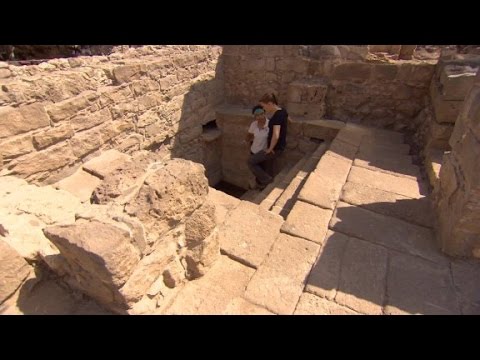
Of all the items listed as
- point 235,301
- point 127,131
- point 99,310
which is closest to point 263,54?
point 127,131

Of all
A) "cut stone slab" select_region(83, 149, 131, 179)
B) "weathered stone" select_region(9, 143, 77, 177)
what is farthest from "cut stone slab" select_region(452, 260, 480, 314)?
"weathered stone" select_region(9, 143, 77, 177)

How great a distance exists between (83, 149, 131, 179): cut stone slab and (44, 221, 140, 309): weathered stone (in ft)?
5.99

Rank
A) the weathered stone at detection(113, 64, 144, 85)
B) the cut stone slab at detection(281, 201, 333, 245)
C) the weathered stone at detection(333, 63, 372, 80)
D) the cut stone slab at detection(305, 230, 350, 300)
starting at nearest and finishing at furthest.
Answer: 1. the cut stone slab at detection(305, 230, 350, 300)
2. the cut stone slab at detection(281, 201, 333, 245)
3. the weathered stone at detection(113, 64, 144, 85)
4. the weathered stone at detection(333, 63, 372, 80)

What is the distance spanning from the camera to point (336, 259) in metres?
2.73

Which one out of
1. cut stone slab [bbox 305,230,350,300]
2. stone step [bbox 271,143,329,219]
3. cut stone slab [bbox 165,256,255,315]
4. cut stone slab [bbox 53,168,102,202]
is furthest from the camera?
stone step [bbox 271,143,329,219]

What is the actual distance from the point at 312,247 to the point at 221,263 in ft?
2.99

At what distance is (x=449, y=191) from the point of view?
2.89 metres

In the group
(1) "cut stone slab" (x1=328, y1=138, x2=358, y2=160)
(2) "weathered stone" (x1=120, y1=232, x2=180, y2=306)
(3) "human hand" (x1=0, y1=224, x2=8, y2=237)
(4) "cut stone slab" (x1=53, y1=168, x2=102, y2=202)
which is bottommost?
(1) "cut stone slab" (x1=328, y1=138, x2=358, y2=160)

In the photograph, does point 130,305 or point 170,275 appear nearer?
point 130,305

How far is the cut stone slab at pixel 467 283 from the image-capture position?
2.32 metres

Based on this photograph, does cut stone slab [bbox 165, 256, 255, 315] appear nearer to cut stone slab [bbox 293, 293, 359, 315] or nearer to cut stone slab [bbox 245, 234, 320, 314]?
cut stone slab [bbox 245, 234, 320, 314]

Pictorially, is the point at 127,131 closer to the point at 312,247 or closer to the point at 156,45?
the point at 156,45

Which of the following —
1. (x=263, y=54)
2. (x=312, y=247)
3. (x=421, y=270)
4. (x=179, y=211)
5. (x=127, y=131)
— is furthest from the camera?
(x=263, y=54)

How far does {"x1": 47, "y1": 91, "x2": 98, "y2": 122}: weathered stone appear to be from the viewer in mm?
3204
